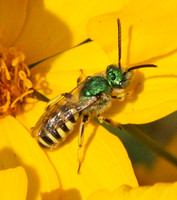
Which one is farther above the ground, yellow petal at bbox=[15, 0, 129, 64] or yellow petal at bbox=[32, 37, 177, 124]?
yellow petal at bbox=[15, 0, 129, 64]

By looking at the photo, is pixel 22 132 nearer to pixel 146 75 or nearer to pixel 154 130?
pixel 146 75

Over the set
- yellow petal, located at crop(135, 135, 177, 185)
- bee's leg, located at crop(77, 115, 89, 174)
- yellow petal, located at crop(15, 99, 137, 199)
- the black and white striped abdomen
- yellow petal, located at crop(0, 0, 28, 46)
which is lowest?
yellow petal, located at crop(135, 135, 177, 185)

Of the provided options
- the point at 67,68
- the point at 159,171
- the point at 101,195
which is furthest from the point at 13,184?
the point at 159,171

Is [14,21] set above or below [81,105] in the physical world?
above

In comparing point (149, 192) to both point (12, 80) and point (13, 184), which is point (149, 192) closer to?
point (13, 184)

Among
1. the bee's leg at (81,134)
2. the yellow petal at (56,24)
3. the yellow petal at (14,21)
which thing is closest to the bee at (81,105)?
the bee's leg at (81,134)

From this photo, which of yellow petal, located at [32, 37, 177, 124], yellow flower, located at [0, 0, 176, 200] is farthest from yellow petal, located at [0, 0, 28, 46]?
yellow petal, located at [32, 37, 177, 124]

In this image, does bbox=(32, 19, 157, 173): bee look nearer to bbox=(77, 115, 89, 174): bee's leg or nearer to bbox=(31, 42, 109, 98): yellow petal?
bbox=(77, 115, 89, 174): bee's leg

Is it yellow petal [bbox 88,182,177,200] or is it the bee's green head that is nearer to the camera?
yellow petal [bbox 88,182,177,200]
